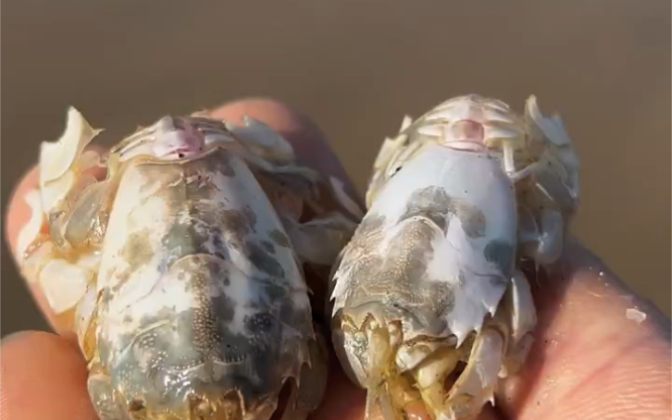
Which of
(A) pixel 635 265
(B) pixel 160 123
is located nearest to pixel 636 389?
(B) pixel 160 123

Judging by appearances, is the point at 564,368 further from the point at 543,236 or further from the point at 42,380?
the point at 42,380

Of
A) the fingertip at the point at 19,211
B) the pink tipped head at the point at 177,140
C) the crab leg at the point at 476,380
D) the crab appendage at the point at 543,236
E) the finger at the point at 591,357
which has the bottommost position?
the finger at the point at 591,357

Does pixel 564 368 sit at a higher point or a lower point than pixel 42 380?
lower

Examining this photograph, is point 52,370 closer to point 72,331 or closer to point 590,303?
point 72,331

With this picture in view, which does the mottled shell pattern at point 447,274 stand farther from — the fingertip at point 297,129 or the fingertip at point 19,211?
the fingertip at point 19,211

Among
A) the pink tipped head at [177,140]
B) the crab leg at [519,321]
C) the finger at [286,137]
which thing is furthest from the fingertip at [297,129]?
the crab leg at [519,321]

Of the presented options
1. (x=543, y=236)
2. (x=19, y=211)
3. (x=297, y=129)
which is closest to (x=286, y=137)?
(x=297, y=129)
